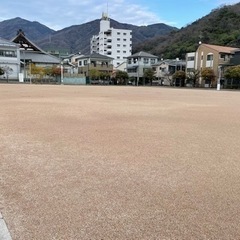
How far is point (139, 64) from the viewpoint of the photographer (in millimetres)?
58406

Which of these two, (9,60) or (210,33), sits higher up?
(210,33)

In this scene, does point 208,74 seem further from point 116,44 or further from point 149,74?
point 116,44

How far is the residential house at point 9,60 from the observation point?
48.0m

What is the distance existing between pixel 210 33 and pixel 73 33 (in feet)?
211

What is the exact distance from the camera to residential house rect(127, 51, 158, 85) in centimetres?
5778

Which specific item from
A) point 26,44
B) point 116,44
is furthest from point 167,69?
point 116,44

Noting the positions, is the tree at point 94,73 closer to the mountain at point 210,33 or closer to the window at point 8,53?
the window at point 8,53

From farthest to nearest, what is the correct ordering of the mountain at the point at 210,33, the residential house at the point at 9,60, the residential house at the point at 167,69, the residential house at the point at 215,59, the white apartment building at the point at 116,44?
1. the white apartment building at the point at 116,44
2. the mountain at the point at 210,33
3. the residential house at the point at 167,69
4. the residential house at the point at 9,60
5. the residential house at the point at 215,59

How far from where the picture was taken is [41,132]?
6.62 meters

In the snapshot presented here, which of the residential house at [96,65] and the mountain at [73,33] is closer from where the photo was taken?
the residential house at [96,65]

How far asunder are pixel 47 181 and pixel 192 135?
4.07m

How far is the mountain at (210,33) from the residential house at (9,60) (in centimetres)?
3351

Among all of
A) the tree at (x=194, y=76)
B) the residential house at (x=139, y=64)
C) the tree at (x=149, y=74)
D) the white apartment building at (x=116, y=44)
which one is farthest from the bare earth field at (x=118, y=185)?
the white apartment building at (x=116, y=44)

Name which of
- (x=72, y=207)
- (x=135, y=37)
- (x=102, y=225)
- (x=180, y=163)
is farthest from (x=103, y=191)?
(x=135, y=37)
